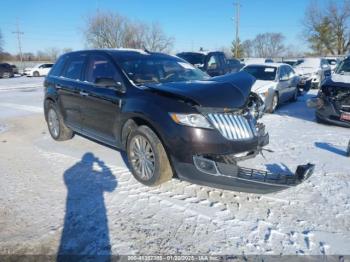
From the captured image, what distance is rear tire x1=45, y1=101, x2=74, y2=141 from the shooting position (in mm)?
6281

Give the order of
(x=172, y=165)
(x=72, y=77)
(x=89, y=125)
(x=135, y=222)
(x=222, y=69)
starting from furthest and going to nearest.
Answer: (x=222, y=69)
(x=72, y=77)
(x=89, y=125)
(x=172, y=165)
(x=135, y=222)

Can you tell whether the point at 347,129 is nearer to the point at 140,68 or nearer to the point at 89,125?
the point at 140,68

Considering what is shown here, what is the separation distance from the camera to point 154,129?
3.84m

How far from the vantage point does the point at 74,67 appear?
18.5ft

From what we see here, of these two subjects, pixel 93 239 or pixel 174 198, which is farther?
pixel 174 198

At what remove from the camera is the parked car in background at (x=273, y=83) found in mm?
8977

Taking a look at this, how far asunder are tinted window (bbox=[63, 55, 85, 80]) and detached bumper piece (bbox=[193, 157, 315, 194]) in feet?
10.1

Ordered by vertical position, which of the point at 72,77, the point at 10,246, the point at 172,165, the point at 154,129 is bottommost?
the point at 10,246

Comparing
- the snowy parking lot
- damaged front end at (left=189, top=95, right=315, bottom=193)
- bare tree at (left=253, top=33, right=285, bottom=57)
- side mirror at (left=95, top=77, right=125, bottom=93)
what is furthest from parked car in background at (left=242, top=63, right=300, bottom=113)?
bare tree at (left=253, top=33, right=285, bottom=57)

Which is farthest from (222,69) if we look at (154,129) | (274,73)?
(154,129)

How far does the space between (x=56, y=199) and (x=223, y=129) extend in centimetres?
220

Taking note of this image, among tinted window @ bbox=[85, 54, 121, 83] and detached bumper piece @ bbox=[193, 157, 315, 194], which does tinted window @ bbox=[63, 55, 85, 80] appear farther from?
detached bumper piece @ bbox=[193, 157, 315, 194]

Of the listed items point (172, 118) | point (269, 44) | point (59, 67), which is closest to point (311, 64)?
point (59, 67)

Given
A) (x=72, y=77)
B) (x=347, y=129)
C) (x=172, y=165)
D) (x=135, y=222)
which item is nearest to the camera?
(x=135, y=222)
